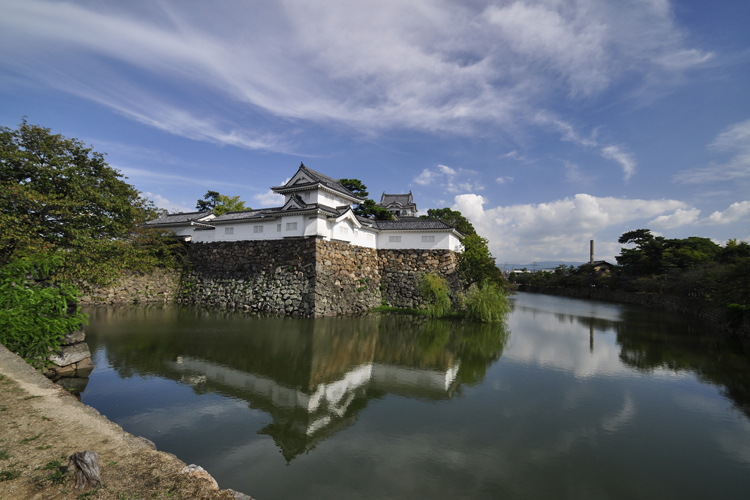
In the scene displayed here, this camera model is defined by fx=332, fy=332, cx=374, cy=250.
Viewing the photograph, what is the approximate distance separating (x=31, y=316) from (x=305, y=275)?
1060cm

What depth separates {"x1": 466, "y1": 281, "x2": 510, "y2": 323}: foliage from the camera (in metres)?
15.3

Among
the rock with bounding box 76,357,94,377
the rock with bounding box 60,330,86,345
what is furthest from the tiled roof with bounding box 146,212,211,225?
the rock with bounding box 76,357,94,377

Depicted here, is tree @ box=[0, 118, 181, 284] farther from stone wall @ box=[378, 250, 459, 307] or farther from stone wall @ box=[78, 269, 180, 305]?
stone wall @ box=[378, 250, 459, 307]

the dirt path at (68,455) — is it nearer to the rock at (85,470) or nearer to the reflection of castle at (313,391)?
the rock at (85,470)

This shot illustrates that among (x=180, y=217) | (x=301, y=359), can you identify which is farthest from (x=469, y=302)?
(x=180, y=217)

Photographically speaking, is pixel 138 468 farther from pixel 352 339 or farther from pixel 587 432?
pixel 352 339

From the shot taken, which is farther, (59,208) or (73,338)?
(59,208)

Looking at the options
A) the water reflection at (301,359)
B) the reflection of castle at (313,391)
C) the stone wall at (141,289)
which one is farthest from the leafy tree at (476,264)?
the stone wall at (141,289)

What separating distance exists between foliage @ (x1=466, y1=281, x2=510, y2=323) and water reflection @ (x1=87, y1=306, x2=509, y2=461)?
0.70 m

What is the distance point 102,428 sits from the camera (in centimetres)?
407

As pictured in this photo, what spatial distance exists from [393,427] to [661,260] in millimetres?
33861

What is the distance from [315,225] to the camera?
1659cm

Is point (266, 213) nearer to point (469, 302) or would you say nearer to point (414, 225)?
point (414, 225)

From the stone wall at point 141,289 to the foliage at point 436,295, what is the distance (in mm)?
15389
